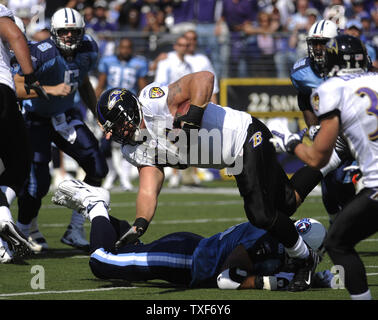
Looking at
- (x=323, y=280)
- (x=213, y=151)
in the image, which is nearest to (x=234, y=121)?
(x=213, y=151)

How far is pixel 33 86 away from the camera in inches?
246

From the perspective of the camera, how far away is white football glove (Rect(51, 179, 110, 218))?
5.62 m

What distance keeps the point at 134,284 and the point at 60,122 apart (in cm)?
219

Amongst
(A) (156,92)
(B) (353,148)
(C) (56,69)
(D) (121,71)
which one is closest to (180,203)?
(D) (121,71)

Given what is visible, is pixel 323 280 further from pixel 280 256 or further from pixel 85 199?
pixel 85 199

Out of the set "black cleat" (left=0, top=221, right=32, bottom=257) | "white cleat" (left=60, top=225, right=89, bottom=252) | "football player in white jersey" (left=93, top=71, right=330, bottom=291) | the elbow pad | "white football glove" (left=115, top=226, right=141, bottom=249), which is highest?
"football player in white jersey" (left=93, top=71, right=330, bottom=291)

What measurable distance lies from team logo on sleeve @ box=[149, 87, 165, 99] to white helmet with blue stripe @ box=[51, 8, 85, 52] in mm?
1945

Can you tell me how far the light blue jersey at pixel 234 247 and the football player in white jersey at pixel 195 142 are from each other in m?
0.17

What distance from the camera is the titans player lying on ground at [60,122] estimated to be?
7.09 m

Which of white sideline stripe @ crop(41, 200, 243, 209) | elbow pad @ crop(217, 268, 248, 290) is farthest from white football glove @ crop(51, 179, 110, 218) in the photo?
white sideline stripe @ crop(41, 200, 243, 209)

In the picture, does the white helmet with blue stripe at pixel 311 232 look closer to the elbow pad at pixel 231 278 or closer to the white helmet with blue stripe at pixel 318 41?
the elbow pad at pixel 231 278

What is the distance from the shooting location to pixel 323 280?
524cm

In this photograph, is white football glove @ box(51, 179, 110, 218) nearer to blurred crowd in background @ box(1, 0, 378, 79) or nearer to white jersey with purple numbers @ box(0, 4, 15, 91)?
white jersey with purple numbers @ box(0, 4, 15, 91)
